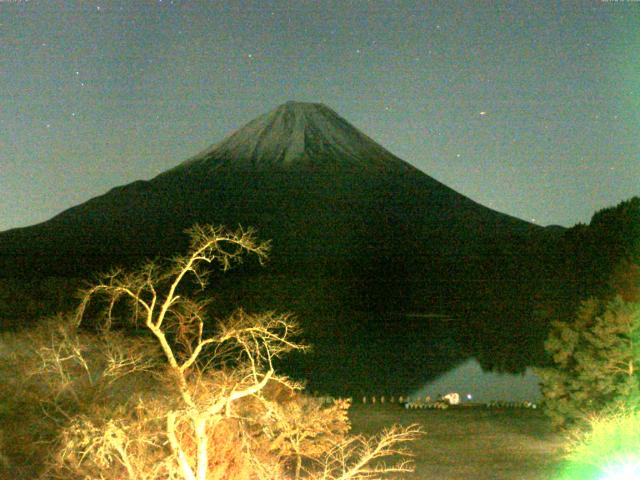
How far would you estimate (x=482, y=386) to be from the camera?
24.4m

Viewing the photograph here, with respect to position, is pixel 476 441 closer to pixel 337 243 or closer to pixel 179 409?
pixel 179 409

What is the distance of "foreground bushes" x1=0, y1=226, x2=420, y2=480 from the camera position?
18.6ft

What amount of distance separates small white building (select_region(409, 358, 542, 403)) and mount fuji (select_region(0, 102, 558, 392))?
109 centimetres

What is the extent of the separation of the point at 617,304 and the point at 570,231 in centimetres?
1939

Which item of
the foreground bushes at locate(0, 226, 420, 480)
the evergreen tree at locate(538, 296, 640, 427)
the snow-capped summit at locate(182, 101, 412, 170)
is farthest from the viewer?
the snow-capped summit at locate(182, 101, 412, 170)

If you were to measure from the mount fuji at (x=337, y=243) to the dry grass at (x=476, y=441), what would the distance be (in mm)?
7125

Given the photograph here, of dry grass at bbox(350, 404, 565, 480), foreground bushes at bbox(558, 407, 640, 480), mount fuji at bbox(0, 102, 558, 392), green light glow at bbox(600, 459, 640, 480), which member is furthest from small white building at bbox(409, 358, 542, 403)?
green light glow at bbox(600, 459, 640, 480)

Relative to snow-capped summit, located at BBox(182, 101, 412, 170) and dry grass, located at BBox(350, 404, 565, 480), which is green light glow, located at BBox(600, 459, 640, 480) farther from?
snow-capped summit, located at BBox(182, 101, 412, 170)

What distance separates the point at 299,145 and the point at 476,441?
9403 cm

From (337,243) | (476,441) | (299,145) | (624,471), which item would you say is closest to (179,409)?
(624,471)

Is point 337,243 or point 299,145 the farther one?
point 299,145

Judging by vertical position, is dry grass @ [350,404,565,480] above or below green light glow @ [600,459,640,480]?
below

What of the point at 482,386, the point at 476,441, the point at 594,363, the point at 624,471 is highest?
the point at 594,363

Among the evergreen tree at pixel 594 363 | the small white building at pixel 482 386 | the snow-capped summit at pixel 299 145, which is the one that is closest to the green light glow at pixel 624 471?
the evergreen tree at pixel 594 363
